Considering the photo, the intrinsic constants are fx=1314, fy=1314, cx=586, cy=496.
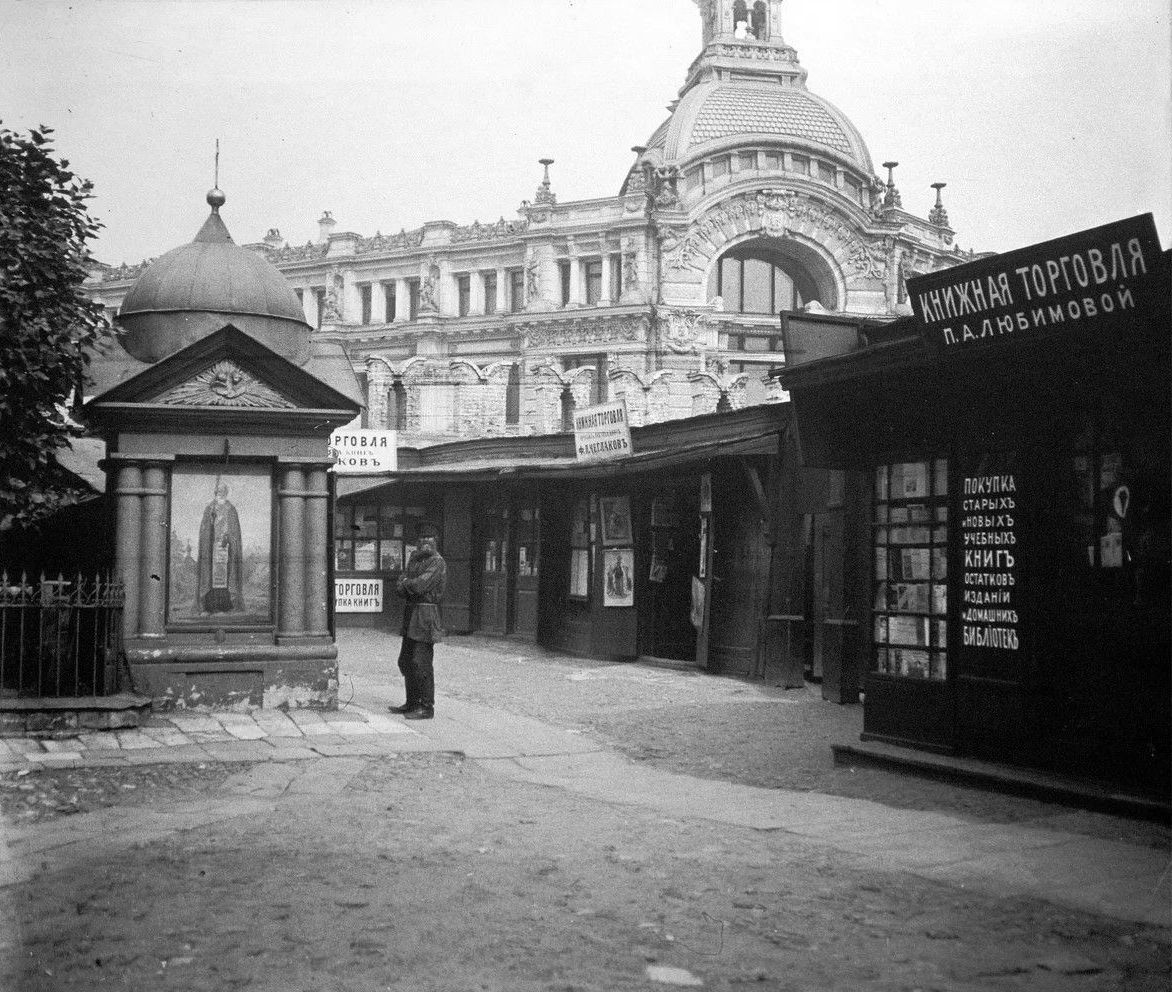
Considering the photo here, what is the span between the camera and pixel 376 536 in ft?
91.6

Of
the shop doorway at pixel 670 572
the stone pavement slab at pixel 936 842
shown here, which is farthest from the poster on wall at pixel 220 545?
the shop doorway at pixel 670 572

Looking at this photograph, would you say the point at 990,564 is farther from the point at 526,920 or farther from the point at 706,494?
the point at 706,494

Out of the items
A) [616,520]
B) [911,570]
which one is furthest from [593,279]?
[911,570]

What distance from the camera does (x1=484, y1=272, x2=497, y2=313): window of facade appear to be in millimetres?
55406

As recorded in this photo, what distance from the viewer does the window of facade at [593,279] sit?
173 feet

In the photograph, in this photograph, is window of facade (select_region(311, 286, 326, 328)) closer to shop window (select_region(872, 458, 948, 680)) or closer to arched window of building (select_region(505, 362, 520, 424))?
arched window of building (select_region(505, 362, 520, 424))

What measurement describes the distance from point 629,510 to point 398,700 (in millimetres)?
7075

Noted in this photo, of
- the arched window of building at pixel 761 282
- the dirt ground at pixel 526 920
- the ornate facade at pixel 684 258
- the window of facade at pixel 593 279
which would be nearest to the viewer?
the dirt ground at pixel 526 920

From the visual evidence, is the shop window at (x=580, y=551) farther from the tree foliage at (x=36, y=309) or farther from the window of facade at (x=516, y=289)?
the window of facade at (x=516, y=289)

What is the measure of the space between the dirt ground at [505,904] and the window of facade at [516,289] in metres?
45.7

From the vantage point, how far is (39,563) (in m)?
15.0

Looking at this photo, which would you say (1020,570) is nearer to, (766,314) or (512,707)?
(512,707)

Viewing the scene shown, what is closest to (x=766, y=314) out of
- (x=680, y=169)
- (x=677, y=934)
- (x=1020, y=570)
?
(x=680, y=169)

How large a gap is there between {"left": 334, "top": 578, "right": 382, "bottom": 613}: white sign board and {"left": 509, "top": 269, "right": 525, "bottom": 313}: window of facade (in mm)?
28661
